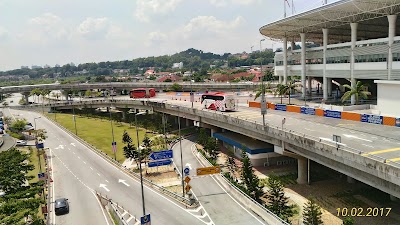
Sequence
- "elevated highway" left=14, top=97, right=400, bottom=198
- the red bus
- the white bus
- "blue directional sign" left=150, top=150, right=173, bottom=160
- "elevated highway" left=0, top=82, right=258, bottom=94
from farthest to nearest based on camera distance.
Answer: "elevated highway" left=0, top=82, right=258, bottom=94 < the red bus < the white bus < "blue directional sign" left=150, top=150, right=173, bottom=160 < "elevated highway" left=14, top=97, right=400, bottom=198

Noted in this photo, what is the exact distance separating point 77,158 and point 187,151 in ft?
68.5

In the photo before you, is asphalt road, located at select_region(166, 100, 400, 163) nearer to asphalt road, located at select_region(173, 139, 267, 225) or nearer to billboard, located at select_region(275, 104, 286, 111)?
billboard, located at select_region(275, 104, 286, 111)

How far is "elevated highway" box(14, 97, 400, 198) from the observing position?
31.6m

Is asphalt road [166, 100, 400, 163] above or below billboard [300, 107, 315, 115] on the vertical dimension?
below

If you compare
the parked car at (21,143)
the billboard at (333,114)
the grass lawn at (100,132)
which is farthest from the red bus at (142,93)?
the billboard at (333,114)

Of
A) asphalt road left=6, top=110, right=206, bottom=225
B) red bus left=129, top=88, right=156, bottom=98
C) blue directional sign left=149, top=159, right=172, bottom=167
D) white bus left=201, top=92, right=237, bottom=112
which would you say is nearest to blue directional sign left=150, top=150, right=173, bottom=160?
blue directional sign left=149, top=159, right=172, bottom=167

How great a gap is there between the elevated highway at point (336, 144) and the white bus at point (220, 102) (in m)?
2.42

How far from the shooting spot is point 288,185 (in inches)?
1941

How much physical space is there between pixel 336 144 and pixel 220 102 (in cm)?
4081

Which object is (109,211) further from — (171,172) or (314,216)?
Answer: (314,216)

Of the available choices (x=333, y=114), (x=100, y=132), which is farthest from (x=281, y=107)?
(x=100, y=132)

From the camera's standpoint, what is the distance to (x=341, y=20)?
278 ft

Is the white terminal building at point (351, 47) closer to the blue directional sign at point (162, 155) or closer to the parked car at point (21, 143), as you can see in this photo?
the blue directional sign at point (162, 155)

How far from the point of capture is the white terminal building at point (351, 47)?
70.0 meters
